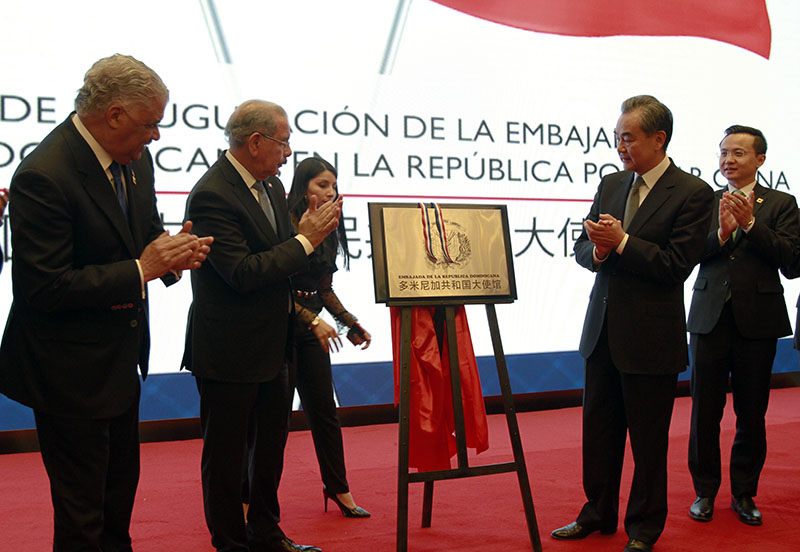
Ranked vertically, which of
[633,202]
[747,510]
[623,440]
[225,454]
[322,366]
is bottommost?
[747,510]

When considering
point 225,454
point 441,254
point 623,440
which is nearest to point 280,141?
point 441,254

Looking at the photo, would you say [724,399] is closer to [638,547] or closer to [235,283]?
[638,547]

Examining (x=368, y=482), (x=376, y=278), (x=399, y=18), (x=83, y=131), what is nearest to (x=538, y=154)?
(x=399, y=18)

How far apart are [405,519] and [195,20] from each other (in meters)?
3.23

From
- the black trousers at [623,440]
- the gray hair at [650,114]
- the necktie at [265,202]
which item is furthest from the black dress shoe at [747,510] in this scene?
the necktie at [265,202]

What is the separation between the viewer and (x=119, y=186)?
1999 mm

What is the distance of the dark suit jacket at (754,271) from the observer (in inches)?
122

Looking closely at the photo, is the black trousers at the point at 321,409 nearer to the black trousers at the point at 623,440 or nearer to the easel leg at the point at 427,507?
the easel leg at the point at 427,507

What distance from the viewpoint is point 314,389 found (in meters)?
3.12

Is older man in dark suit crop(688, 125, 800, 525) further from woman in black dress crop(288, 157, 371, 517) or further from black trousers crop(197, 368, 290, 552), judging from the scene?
black trousers crop(197, 368, 290, 552)

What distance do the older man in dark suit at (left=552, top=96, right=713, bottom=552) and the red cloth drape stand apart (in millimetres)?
458

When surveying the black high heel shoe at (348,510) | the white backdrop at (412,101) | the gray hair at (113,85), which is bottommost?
the black high heel shoe at (348,510)

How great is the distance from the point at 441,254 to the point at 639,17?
3.78 m

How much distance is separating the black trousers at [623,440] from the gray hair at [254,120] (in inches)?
51.8
